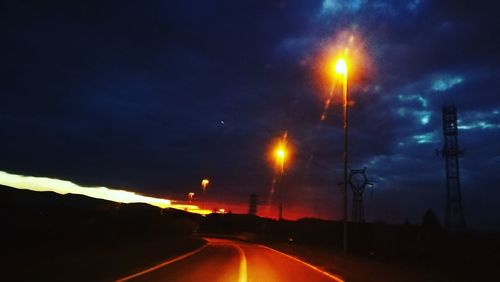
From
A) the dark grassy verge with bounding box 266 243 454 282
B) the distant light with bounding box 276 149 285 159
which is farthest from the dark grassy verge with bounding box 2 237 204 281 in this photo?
the distant light with bounding box 276 149 285 159

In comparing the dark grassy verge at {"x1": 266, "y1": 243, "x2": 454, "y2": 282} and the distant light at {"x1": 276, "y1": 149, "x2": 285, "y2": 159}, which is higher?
the distant light at {"x1": 276, "y1": 149, "x2": 285, "y2": 159}

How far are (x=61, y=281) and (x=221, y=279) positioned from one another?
227 inches

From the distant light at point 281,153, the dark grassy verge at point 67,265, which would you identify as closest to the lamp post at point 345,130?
the dark grassy verge at point 67,265

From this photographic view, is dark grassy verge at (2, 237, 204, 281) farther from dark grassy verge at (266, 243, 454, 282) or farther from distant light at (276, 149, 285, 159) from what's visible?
distant light at (276, 149, 285, 159)

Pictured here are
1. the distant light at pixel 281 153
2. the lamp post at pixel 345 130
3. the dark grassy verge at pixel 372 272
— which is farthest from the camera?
the distant light at pixel 281 153

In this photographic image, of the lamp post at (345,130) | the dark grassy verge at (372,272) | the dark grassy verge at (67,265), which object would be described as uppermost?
the lamp post at (345,130)

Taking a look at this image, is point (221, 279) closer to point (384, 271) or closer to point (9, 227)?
point (384, 271)

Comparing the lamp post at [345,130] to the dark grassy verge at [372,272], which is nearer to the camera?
the dark grassy verge at [372,272]

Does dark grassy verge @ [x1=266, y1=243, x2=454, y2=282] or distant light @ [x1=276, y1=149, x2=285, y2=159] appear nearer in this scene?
dark grassy verge @ [x1=266, y1=243, x2=454, y2=282]

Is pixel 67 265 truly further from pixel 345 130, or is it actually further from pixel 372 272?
pixel 345 130

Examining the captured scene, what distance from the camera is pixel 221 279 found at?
59.3 ft

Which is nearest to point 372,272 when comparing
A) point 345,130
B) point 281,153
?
point 345,130

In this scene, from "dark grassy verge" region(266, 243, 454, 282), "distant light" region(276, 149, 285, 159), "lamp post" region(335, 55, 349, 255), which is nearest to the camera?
"dark grassy verge" region(266, 243, 454, 282)

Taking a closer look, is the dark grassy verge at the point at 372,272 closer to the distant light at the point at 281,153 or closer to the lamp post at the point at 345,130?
the lamp post at the point at 345,130
